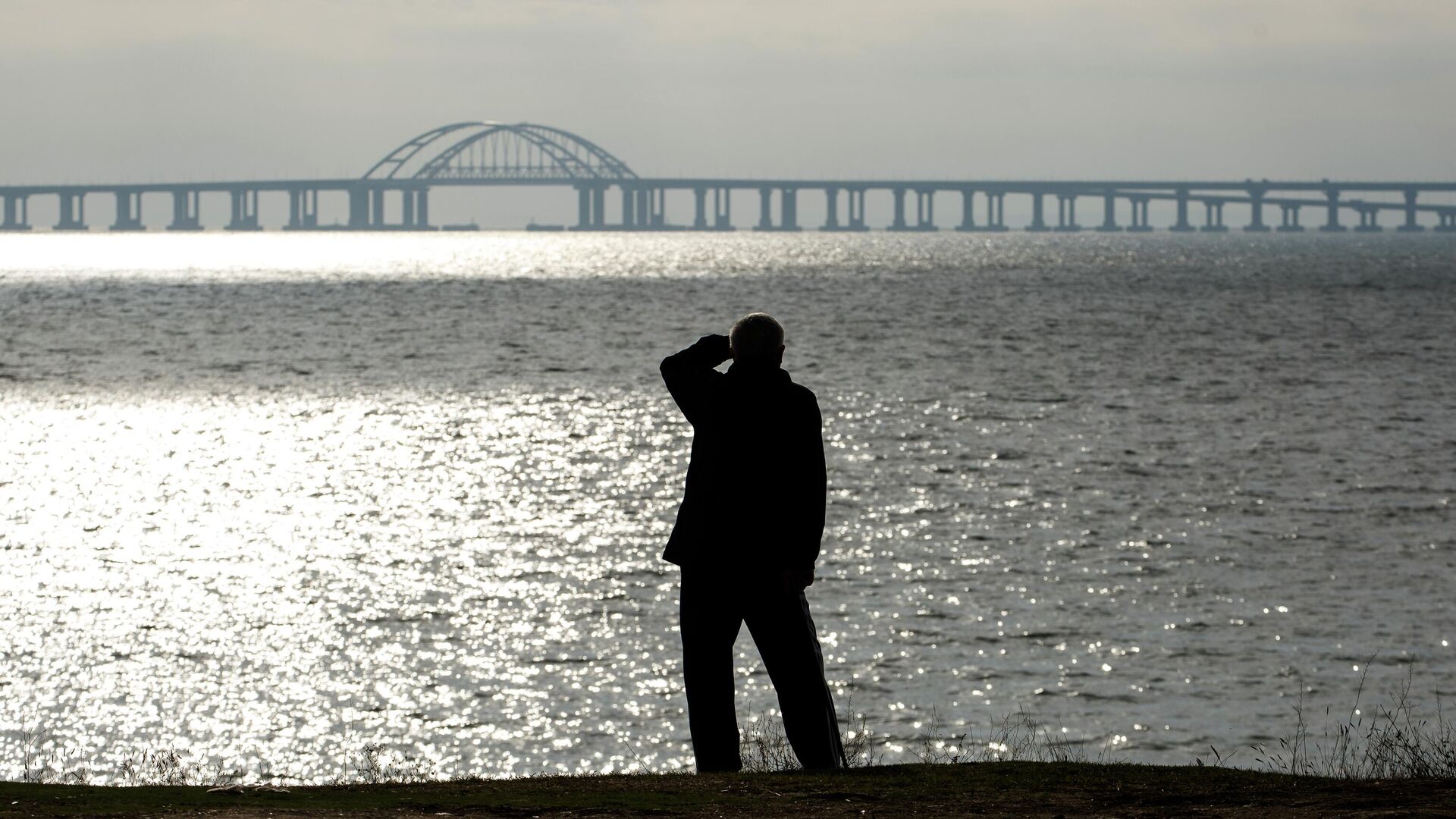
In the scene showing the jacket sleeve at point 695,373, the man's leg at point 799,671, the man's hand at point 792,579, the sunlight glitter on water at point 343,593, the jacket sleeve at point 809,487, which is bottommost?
the sunlight glitter on water at point 343,593

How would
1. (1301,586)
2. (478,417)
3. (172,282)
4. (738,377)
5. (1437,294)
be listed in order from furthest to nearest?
(172,282) < (1437,294) < (478,417) < (1301,586) < (738,377)

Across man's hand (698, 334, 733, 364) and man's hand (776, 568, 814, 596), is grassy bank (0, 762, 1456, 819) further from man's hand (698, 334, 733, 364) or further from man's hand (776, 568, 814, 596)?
man's hand (698, 334, 733, 364)

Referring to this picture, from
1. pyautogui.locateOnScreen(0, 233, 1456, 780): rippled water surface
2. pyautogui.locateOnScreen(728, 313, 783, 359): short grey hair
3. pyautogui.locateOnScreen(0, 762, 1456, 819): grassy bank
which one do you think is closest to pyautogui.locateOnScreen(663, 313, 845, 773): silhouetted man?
pyautogui.locateOnScreen(728, 313, 783, 359): short grey hair

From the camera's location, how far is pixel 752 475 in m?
6.42

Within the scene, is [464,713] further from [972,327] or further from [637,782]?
[972,327]

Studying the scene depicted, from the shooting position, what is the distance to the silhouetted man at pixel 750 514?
6348 mm

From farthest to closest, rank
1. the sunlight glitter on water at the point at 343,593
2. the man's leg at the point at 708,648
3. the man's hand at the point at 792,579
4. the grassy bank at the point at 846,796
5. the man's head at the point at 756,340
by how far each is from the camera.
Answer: the sunlight glitter on water at the point at 343,593 → the man's leg at the point at 708,648 → the man's hand at the point at 792,579 → the man's head at the point at 756,340 → the grassy bank at the point at 846,796

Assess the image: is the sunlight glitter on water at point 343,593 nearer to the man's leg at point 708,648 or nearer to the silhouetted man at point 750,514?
the man's leg at point 708,648

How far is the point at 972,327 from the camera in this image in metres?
60.3

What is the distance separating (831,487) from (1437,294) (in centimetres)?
6833

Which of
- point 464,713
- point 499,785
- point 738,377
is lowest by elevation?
point 464,713

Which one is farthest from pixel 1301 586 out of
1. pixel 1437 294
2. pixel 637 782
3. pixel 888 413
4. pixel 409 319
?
pixel 1437 294

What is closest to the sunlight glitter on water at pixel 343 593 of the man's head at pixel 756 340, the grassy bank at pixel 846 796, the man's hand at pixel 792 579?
the grassy bank at pixel 846 796

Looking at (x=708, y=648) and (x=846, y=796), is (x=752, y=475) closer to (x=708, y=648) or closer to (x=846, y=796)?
(x=708, y=648)
